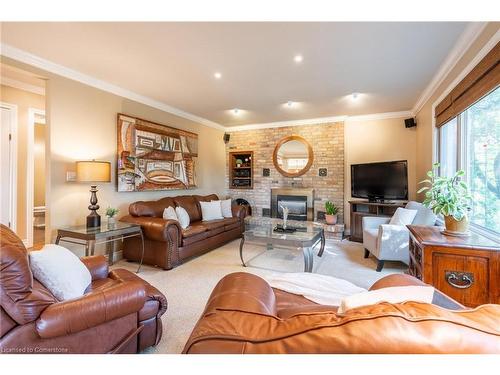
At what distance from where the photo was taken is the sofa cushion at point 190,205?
4379 mm

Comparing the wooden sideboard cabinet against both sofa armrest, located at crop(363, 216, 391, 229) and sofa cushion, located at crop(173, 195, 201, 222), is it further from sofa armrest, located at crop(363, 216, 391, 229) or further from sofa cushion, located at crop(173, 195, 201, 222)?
sofa cushion, located at crop(173, 195, 201, 222)

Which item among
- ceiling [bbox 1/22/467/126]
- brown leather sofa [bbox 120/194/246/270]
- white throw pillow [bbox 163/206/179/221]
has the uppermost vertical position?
ceiling [bbox 1/22/467/126]

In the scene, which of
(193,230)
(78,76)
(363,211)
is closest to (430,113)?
(363,211)

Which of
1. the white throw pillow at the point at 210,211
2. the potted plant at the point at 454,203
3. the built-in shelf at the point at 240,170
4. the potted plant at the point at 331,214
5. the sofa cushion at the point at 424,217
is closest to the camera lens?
the potted plant at the point at 454,203

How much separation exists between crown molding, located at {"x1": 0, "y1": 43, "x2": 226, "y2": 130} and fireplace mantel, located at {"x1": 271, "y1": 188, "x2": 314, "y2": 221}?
2.73 m

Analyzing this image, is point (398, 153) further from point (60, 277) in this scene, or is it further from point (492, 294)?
point (60, 277)

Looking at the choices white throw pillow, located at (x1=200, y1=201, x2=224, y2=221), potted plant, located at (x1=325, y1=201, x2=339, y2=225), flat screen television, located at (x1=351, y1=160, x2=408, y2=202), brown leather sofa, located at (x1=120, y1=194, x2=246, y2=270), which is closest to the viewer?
brown leather sofa, located at (x1=120, y1=194, x2=246, y2=270)

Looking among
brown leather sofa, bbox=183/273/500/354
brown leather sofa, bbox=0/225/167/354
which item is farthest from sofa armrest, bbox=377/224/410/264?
brown leather sofa, bbox=0/225/167/354

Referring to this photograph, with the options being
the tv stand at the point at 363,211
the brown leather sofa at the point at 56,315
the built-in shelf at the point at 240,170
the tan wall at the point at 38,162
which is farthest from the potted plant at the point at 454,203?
the tan wall at the point at 38,162

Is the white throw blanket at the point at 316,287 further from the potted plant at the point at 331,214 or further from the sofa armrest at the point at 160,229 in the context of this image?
the potted plant at the point at 331,214

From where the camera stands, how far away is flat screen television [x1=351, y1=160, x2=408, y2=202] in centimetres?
427

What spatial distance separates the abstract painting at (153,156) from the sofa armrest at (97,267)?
1980 mm

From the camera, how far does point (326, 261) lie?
11.9 ft
